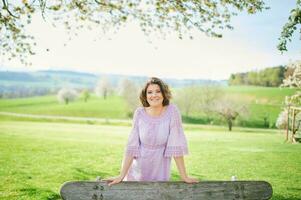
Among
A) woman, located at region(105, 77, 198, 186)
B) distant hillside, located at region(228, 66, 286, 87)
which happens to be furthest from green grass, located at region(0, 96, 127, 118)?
woman, located at region(105, 77, 198, 186)

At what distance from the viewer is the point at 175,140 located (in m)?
5.21

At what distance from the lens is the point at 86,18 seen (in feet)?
45.4

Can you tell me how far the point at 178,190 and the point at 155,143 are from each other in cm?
117

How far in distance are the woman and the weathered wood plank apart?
91 cm

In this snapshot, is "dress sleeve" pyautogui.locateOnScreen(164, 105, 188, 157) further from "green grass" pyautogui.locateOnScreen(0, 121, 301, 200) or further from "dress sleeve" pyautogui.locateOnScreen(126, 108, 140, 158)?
"green grass" pyautogui.locateOnScreen(0, 121, 301, 200)

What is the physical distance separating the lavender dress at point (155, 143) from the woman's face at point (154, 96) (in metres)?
0.15

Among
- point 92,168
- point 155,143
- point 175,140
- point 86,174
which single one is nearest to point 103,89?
point 92,168

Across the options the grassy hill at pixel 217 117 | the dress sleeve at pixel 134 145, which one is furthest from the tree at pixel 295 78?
the dress sleeve at pixel 134 145

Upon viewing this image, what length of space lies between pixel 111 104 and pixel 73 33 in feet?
352

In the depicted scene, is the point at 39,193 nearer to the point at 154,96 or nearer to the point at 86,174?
the point at 86,174

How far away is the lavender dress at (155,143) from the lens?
524 cm

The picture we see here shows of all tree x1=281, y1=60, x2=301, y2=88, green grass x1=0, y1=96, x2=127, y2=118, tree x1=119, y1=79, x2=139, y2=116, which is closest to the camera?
tree x1=281, y1=60, x2=301, y2=88

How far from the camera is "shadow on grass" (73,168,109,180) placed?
12.2 metres

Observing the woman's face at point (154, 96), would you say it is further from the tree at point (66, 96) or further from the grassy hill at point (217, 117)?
the tree at point (66, 96)
